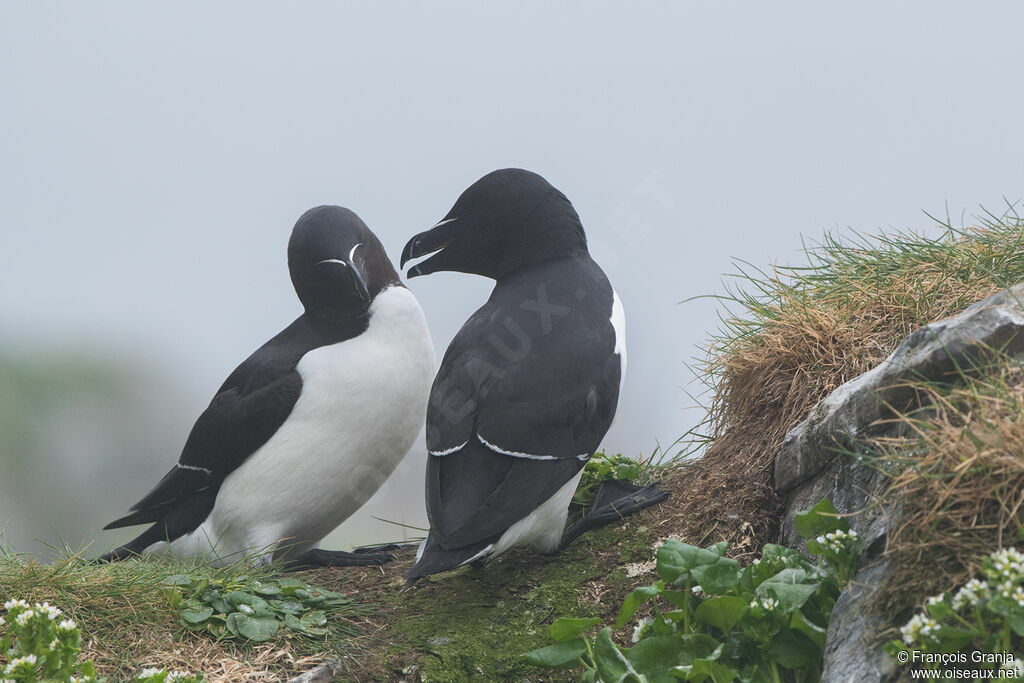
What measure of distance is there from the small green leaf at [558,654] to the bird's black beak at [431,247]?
2328 millimetres

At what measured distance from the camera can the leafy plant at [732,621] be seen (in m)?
3.05

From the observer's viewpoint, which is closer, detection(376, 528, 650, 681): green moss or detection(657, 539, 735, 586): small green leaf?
detection(657, 539, 735, 586): small green leaf

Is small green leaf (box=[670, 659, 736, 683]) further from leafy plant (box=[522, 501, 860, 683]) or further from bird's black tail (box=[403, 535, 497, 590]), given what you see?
bird's black tail (box=[403, 535, 497, 590])

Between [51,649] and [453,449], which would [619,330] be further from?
[51,649]

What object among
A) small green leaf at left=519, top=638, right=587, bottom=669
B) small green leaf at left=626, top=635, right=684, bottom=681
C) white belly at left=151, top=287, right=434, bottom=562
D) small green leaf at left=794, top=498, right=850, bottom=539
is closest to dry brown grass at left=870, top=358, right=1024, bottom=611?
small green leaf at left=794, top=498, right=850, bottom=539

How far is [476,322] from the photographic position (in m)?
4.61

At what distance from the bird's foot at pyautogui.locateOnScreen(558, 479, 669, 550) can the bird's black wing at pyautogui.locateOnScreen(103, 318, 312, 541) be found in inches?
63.0

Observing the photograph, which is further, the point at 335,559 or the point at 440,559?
the point at 335,559

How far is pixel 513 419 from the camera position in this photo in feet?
13.2

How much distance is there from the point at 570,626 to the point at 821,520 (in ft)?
3.06

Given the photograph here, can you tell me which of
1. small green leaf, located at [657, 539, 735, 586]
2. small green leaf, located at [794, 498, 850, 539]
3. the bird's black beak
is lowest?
small green leaf, located at [657, 539, 735, 586]

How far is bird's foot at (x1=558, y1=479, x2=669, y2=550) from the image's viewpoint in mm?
4633

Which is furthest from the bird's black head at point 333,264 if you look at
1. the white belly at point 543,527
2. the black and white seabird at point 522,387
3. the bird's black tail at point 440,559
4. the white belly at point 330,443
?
the bird's black tail at point 440,559

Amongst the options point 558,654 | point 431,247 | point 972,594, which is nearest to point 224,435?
point 431,247
